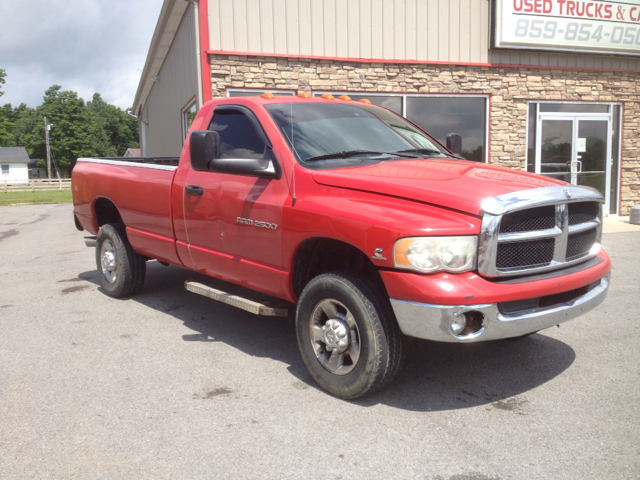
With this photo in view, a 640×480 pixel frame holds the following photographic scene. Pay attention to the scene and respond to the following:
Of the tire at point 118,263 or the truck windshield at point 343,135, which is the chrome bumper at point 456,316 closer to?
the truck windshield at point 343,135

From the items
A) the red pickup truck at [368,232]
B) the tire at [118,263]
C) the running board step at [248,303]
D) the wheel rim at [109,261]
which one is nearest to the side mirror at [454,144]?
the red pickup truck at [368,232]

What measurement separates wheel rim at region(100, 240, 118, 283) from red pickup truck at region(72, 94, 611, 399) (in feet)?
4.59

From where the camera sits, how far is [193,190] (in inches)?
190

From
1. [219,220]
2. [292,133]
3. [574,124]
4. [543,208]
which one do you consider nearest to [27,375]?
[219,220]

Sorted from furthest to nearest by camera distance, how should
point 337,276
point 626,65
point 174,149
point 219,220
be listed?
point 174,149 → point 626,65 → point 219,220 → point 337,276

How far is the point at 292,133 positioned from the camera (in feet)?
14.0

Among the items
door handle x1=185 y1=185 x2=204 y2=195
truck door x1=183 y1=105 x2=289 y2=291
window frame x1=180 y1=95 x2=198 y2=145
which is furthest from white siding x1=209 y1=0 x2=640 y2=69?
door handle x1=185 y1=185 x2=204 y2=195

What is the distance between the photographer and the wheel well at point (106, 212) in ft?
22.1

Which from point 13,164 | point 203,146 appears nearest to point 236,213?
point 203,146

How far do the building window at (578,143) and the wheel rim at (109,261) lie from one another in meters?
9.45

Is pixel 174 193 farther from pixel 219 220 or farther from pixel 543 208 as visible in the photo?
pixel 543 208

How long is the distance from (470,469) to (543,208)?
5.12 ft

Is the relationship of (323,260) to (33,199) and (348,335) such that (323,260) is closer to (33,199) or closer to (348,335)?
(348,335)

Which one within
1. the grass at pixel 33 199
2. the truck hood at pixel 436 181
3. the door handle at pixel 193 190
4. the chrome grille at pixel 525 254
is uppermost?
the truck hood at pixel 436 181
